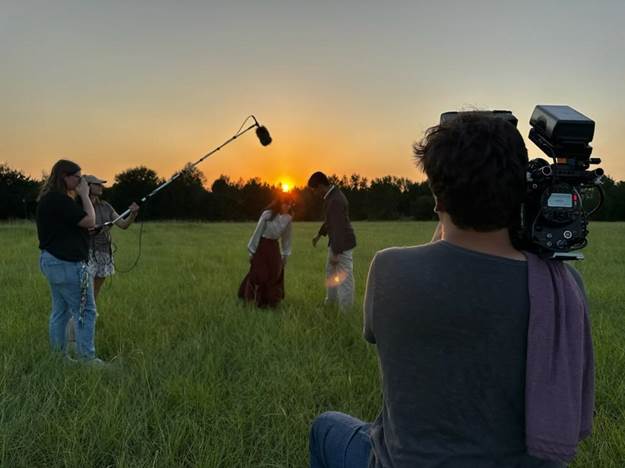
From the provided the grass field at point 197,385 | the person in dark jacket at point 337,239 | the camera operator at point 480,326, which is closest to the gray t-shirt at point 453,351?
the camera operator at point 480,326

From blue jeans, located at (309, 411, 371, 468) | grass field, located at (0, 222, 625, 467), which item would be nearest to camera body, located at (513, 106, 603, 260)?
blue jeans, located at (309, 411, 371, 468)

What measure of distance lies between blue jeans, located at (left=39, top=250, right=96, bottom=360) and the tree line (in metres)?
41.6

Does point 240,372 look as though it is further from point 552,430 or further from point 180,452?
point 552,430

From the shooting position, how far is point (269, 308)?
659 centimetres

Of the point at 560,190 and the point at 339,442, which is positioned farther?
the point at 339,442

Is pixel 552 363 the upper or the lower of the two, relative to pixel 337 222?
lower

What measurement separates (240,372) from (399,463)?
2.82 meters

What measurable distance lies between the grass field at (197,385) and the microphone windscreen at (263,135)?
2.21m

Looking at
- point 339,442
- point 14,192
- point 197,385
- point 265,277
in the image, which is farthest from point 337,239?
point 14,192

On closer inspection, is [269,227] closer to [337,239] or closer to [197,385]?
[337,239]

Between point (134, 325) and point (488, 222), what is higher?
point (488, 222)

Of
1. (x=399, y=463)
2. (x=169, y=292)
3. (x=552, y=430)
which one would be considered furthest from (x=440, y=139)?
(x=169, y=292)

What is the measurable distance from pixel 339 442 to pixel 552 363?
2.64ft

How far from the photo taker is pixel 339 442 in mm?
1657
